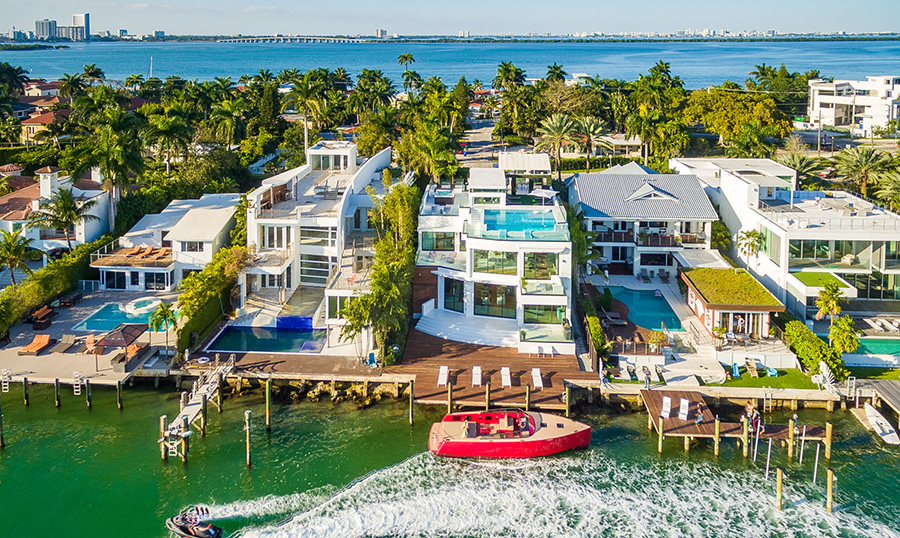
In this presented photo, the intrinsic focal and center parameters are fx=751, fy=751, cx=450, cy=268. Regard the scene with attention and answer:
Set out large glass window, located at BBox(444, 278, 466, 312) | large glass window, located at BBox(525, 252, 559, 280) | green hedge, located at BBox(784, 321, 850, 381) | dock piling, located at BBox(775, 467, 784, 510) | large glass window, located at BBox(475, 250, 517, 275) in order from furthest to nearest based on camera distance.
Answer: large glass window, located at BBox(444, 278, 466, 312) < large glass window, located at BBox(475, 250, 517, 275) < large glass window, located at BBox(525, 252, 559, 280) < green hedge, located at BBox(784, 321, 850, 381) < dock piling, located at BBox(775, 467, 784, 510)

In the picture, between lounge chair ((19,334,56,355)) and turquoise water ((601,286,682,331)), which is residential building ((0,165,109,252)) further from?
turquoise water ((601,286,682,331))

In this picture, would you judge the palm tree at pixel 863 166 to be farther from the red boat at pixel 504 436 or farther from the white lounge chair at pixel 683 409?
the red boat at pixel 504 436

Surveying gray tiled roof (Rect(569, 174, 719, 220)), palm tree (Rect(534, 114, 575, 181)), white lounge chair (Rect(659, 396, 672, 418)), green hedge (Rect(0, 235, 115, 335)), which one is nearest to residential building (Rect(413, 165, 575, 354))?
white lounge chair (Rect(659, 396, 672, 418))

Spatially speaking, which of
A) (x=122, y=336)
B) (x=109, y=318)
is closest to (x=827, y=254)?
(x=122, y=336)

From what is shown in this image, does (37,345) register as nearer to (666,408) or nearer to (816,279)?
(666,408)

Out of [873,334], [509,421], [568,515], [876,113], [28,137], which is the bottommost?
[568,515]

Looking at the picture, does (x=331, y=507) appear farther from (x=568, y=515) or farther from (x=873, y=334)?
(x=873, y=334)

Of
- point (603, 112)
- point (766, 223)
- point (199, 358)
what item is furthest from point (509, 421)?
point (603, 112)
